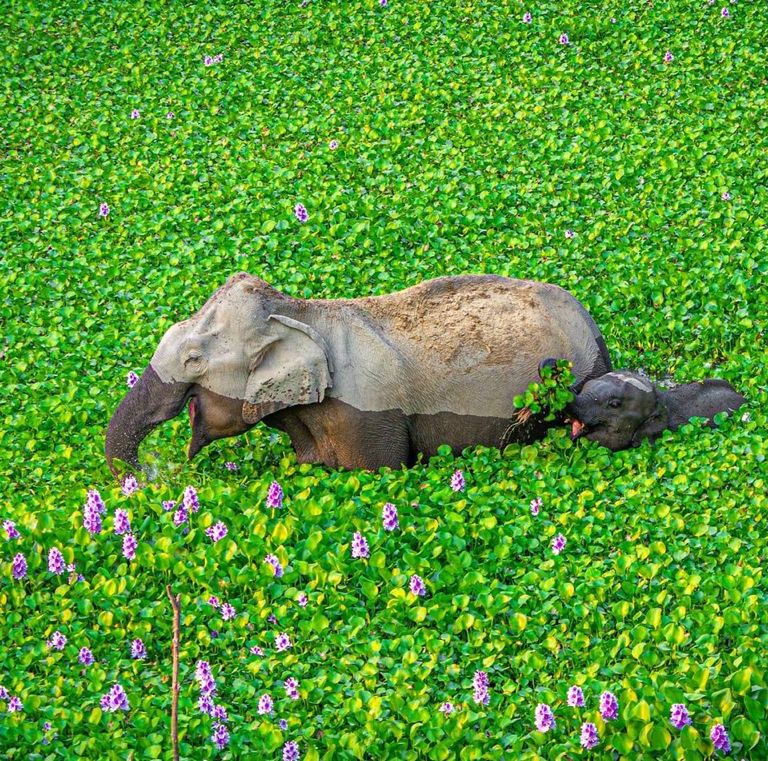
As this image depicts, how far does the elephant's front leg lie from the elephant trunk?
0.69 metres

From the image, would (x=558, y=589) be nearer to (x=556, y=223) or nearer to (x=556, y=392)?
(x=556, y=392)

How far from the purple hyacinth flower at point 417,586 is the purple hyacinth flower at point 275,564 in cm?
68

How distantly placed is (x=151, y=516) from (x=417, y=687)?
6.39 feet

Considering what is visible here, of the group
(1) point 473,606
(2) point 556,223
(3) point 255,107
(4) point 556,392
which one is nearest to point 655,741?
(1) point 473,606

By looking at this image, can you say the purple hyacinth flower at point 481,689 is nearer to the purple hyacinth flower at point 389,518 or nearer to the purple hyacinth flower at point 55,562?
the purple hyacinth flower at point 389,518

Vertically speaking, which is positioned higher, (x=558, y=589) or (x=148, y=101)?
(x=558, y=589)

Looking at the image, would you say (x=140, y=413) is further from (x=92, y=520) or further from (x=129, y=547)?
(x=129, y=547)

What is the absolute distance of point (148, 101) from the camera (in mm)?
12844

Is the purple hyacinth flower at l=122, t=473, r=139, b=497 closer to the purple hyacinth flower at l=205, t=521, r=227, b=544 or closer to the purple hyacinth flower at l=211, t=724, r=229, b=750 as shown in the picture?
the purple hyacinth flower at l=205, t=521, r=227, b=544

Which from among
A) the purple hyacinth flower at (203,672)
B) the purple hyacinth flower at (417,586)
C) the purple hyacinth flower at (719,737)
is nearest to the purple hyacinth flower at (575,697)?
the purple hyacinth flower at (719,737)

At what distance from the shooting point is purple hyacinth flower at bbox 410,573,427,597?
658cm

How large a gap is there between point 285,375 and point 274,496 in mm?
765

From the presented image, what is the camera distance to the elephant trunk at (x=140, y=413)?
7.66 meters

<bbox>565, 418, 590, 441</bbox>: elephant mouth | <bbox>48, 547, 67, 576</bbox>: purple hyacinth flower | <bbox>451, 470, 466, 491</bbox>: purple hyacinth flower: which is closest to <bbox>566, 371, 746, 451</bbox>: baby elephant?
<bbox>565, 418, 590, 441</bbox>: elephant mouth
